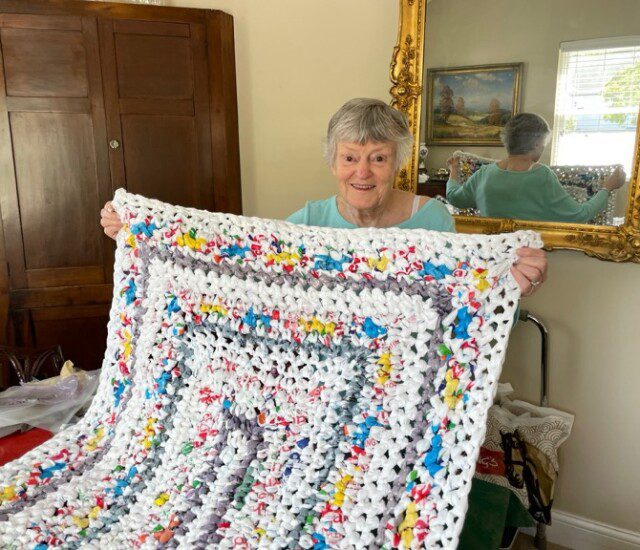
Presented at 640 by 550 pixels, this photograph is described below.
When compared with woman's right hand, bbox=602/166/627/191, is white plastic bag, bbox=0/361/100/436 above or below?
below

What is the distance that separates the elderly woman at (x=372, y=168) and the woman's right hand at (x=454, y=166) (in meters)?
0.29

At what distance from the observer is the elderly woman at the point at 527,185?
4.91 feet

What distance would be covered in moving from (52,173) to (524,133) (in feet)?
5.01

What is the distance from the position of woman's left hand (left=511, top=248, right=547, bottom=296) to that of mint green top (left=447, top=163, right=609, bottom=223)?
0.75m

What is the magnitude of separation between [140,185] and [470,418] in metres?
1.45

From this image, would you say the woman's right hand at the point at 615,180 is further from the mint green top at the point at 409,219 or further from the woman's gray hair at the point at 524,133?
the mint green top at the point at 409,219

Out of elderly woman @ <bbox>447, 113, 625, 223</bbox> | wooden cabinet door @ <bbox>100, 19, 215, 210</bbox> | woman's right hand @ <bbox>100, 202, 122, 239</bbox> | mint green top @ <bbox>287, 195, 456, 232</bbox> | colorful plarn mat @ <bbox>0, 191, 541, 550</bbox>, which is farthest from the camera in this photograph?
wooden cabinet door @ <bbox>100, 19, 215, 210</bbox>

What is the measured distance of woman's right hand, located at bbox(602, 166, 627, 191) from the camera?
145 cm

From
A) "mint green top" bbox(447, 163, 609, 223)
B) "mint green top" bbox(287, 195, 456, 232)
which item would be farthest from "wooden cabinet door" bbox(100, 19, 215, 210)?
"mint green top" bbox(447, 163, 609, 223)

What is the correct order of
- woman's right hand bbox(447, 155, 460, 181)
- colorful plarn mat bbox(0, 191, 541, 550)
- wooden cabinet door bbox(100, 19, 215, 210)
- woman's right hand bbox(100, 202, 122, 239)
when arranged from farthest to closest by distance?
wooden cabinet door bbox(100, 19, 215, 210)
woman's right hand bbox(447, 155, 460, 181)
woman's right hand bbox(100, 202, 122, 239)
colorful plarn mat bbox(0, 191, 541, 550)

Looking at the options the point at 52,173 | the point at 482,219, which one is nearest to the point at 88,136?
the point at 52,173

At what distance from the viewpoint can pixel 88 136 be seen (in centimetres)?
177

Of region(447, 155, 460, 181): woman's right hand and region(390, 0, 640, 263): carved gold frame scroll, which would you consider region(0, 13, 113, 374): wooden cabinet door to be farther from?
region(447, 155, 460, 181): woman's right hand

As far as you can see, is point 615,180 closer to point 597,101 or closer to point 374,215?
point 597,101
